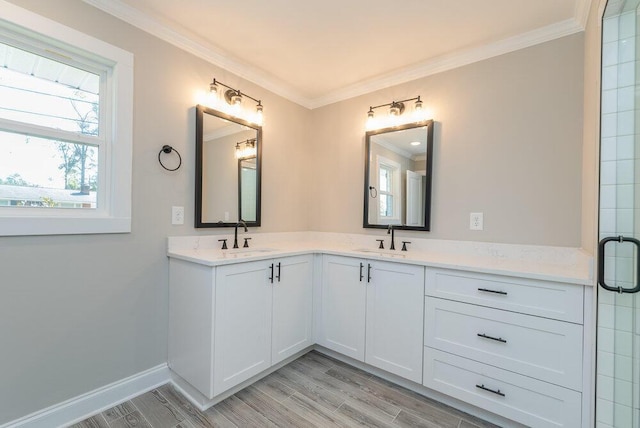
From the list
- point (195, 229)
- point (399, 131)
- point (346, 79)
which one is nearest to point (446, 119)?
point (399, 131)

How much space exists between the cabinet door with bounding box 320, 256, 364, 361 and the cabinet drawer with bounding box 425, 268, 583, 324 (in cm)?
54

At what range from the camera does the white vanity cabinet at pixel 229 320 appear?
5.58ft

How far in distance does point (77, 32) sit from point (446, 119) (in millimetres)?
2505

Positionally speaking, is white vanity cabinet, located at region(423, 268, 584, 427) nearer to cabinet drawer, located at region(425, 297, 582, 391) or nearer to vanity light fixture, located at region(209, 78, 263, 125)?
cabinet drawer, located at region(425, 297, 582, 391)

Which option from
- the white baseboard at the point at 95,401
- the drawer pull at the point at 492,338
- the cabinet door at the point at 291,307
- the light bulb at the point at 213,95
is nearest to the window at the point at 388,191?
the cabinet door at the point at 291,307

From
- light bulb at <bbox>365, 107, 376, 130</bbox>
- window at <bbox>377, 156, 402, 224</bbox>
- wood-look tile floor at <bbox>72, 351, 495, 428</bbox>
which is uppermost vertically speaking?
light bulb at <bbox>365, 107, 376, 130</bbox>

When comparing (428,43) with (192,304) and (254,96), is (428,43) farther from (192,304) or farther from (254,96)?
(192,304)

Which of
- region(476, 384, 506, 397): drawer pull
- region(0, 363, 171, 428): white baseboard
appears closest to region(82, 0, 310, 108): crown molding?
region(0, 363, 171, 428): white baseboard

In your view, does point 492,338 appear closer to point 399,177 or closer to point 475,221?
point 475,221

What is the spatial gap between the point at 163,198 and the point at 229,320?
3.16 ft

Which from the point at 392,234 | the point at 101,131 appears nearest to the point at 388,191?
the point at 392,234

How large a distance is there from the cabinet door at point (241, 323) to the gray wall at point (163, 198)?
0.57 metres

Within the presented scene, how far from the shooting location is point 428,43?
2.11m

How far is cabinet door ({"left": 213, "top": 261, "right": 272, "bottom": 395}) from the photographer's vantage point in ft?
5.62
